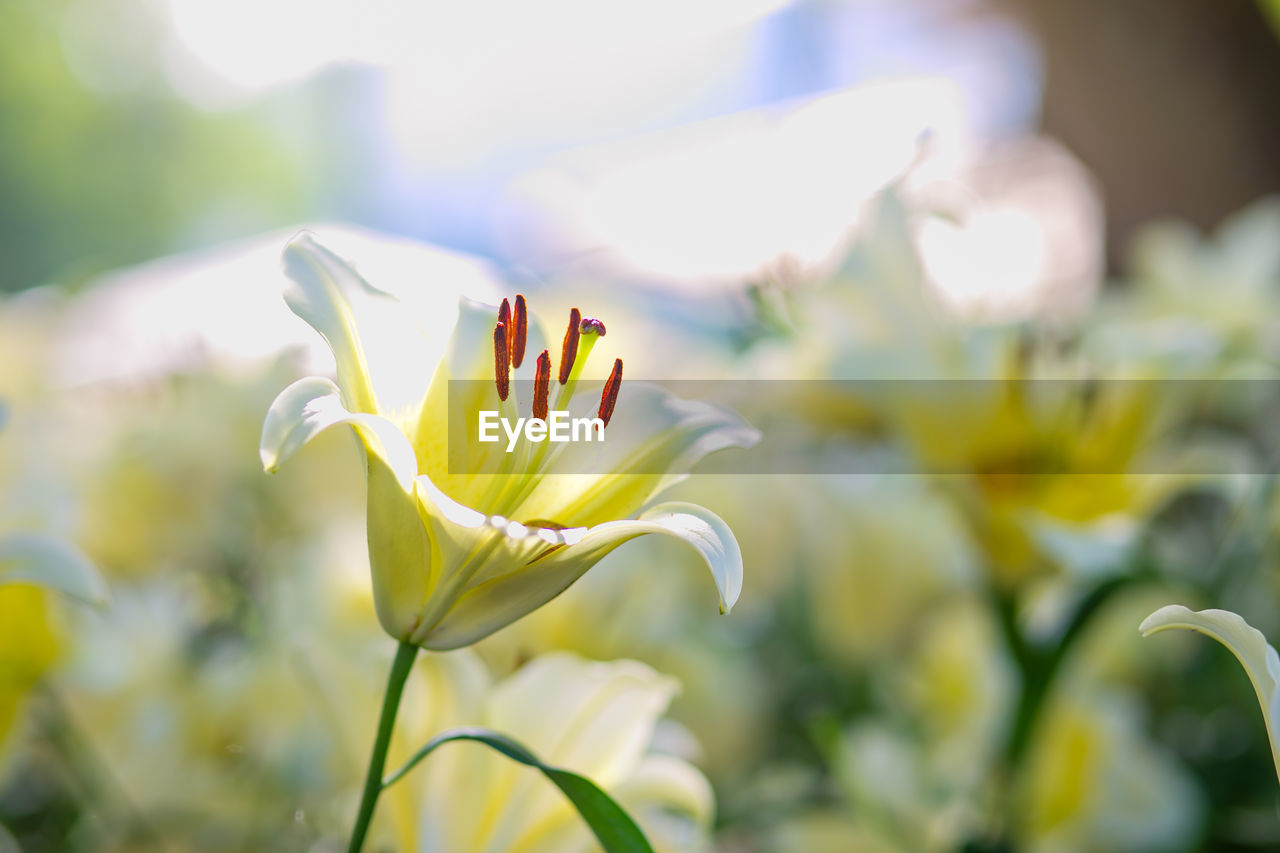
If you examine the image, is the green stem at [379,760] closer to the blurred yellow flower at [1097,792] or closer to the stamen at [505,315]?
the stamen at [505,315]

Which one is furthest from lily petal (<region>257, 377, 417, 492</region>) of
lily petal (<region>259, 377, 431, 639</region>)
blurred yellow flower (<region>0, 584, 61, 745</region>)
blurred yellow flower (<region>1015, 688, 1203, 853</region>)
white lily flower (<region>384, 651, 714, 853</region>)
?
blurred yellow flower (<region>1015, 688, 1203, 853</region>)

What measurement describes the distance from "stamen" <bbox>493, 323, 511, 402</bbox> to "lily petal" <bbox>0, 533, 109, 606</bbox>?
0.12 m

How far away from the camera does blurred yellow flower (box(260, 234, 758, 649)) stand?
20cm

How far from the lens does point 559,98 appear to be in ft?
19.4

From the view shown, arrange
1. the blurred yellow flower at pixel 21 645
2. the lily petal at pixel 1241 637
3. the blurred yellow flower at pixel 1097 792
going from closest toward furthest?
1. the lily petal at pixel 1241 637
2. the blurred yellow flower at pixel 21 645
3. the blurred yellow flower at pixel 1097 792

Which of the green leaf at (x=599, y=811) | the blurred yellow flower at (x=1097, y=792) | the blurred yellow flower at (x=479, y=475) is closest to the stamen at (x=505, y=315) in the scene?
the blurred yellow flower at (x=479, y=475)

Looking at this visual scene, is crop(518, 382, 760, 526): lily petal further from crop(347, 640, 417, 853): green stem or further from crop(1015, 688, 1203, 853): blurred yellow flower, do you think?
crop(1015, 688, 1203, 853): blurred yellow flower

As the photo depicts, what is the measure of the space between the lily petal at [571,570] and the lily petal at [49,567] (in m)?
0.12

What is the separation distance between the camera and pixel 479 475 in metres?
0.25

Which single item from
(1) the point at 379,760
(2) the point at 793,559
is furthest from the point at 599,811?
(2) the point at 793,559

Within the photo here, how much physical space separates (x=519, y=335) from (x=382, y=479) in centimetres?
7

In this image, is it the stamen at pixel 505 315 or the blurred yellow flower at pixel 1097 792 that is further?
the blurred yellow flower at pixel 1097 792

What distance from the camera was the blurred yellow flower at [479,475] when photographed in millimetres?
205

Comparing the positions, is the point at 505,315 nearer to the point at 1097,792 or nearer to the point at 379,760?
the point at 379,760
